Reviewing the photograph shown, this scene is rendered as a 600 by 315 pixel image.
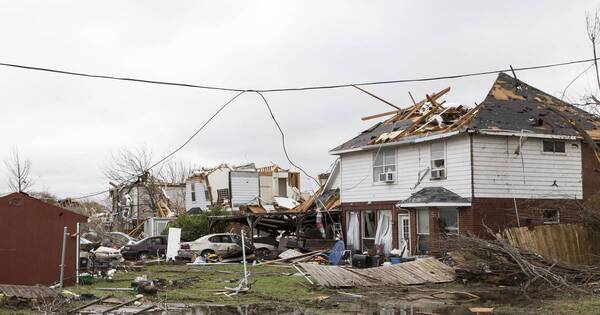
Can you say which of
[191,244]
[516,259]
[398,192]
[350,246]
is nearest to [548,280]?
[516,259]

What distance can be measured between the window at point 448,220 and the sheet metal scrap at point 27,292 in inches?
590

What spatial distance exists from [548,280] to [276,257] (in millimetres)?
15081

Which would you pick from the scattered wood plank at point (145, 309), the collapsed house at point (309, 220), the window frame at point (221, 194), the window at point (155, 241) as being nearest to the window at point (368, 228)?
the collapsed house at point (309, 220)

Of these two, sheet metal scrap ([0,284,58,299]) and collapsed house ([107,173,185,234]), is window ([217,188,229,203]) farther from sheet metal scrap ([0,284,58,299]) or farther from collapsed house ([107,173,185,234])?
sheet metal scrap ([0,284,58,299])

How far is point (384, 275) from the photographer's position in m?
19.2

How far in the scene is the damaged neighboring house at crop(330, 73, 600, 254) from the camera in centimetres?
2445

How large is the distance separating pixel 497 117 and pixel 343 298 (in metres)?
12.0

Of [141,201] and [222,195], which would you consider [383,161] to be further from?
[141,201]

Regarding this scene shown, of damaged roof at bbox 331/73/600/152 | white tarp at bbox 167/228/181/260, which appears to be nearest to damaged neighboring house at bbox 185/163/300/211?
white tarp at bbox 167/228/181/260

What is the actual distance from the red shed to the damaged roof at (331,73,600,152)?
14.0m

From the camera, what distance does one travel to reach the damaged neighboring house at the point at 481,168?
963 inches

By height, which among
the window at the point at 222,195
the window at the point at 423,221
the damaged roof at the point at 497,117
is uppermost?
the damaged roof at the point at 497,117

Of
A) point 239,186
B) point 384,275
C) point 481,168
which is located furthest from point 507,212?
point 239,186

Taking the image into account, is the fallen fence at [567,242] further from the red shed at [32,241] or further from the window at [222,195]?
the window at [222,195]
